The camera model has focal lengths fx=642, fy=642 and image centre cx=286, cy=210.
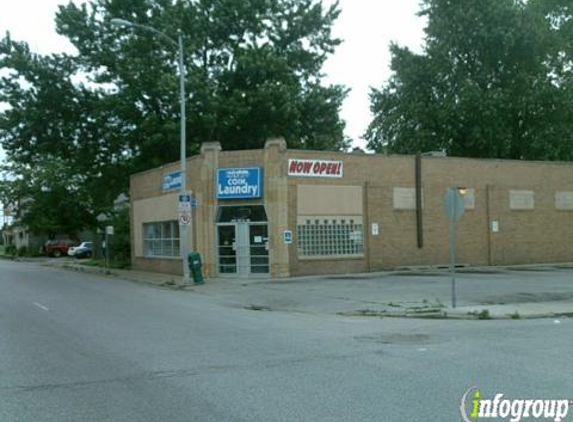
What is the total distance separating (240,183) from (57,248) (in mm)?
43252

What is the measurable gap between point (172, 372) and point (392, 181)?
2125 cm

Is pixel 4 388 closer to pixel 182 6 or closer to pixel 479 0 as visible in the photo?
pixel 182 6

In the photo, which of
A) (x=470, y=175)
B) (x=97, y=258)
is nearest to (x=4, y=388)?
(x=470, y=175)

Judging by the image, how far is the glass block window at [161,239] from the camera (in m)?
30.0

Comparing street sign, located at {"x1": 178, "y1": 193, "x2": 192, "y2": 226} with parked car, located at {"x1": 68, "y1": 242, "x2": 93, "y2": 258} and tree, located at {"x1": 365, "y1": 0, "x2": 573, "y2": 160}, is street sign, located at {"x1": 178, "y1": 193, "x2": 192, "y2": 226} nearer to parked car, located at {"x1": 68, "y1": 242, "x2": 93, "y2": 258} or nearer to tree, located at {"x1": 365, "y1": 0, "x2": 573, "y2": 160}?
tree, located at {"x1": 365, "y1": 0, "x2": 573, "y2": 160}

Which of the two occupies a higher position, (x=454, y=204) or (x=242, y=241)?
(x=454, y=204)

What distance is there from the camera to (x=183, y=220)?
76.8 feet

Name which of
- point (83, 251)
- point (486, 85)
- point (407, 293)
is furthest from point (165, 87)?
point (83, 251)

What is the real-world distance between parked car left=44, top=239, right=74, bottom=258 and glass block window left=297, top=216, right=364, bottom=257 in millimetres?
43519

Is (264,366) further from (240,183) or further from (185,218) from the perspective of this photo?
(240,183)

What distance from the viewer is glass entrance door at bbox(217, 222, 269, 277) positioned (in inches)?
1020

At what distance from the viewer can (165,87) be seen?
1185 inches
